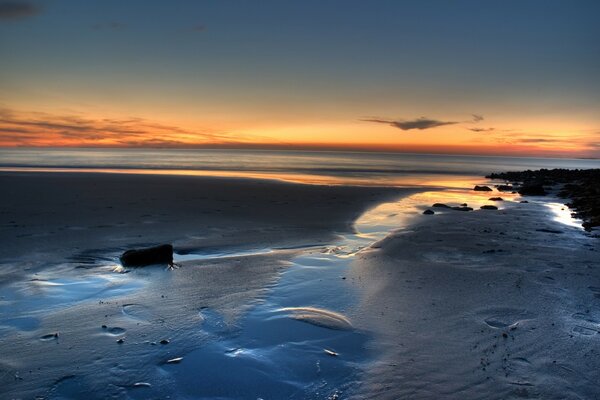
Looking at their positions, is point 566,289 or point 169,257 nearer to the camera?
point 566,289

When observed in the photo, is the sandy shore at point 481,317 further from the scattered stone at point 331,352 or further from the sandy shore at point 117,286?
the sandy shore at point 117,286

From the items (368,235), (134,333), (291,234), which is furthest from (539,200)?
(134,333)

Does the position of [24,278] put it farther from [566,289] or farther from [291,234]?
[566,289]

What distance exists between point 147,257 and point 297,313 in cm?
341

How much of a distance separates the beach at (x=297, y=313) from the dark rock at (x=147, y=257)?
23 centimetres

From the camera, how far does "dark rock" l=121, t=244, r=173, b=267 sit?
284 inches

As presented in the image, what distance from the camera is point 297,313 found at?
5156mm

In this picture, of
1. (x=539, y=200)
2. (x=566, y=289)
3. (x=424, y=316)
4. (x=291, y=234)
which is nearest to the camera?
(x=424, y=316)

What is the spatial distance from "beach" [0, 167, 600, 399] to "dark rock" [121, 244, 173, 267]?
0.75ft

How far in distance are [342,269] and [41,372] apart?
4734 mm

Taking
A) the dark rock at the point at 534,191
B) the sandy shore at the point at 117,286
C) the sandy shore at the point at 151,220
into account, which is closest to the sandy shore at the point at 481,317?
the sandy shore at the point at 117,286

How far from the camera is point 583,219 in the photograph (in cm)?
1330

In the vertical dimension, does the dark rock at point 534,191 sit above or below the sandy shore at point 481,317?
above

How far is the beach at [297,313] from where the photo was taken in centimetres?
354
